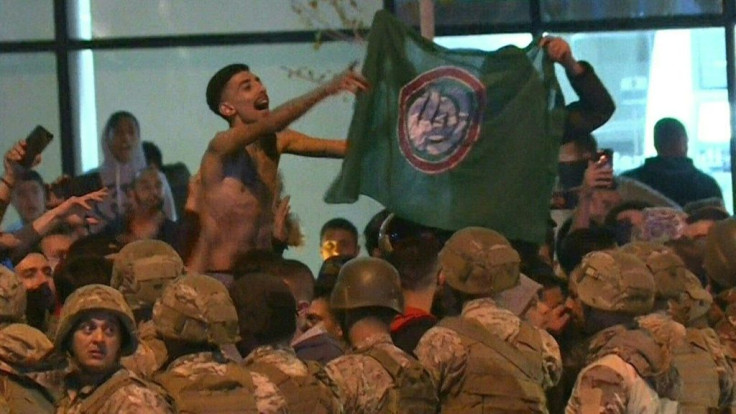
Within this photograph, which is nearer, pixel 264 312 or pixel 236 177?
pixel 264 312

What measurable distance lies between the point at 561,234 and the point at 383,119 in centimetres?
109

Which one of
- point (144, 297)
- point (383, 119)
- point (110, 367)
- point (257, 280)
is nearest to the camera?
point (110, 367)

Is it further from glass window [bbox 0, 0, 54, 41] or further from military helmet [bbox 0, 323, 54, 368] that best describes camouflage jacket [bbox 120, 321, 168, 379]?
glass window [bbox 0, 0, 54, 41]

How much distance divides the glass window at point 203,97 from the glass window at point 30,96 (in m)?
0.29

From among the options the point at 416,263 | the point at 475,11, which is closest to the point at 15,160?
the point at 416,263

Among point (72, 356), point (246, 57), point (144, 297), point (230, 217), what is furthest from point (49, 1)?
point (72, 356)

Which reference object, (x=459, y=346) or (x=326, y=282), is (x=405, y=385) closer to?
(x=459, y=346)

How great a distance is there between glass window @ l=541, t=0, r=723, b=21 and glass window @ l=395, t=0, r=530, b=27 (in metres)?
0.16

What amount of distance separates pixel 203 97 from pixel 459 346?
20.9 ft

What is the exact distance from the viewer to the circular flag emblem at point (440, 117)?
10867mm

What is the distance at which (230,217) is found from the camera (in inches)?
383

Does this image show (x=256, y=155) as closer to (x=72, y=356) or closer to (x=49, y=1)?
(x=72, y=356)

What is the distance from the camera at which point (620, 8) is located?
47.2ft

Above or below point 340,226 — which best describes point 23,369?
below
